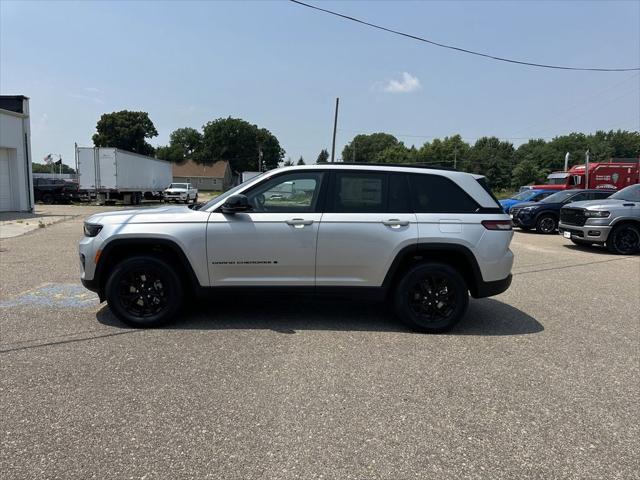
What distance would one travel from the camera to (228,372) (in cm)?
407

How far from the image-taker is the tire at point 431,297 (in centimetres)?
518

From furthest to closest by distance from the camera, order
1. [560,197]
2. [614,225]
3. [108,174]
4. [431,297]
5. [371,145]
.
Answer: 1. [371,145]
2. [108,174]
3. [560,197]
4. [614,225]
5. [431,297]

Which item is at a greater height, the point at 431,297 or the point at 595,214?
the point at 595,214

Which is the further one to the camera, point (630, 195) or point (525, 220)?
point (525, 220)

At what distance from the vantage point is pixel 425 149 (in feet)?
392

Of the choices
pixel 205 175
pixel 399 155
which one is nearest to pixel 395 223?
pixel 205 175

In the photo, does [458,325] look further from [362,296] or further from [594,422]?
[594,422]

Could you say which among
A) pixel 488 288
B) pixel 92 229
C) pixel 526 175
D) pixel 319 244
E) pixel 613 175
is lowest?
pixel 488 288

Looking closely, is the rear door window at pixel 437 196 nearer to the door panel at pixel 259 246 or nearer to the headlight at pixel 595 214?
the door panel at pixel 259 246

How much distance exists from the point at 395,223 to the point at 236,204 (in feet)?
5.58

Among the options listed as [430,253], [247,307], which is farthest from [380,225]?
[247,307]

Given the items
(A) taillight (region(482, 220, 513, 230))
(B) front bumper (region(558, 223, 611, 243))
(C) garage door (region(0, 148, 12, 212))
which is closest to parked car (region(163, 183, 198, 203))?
(C) garage door (region(0, 148, 12, 212))

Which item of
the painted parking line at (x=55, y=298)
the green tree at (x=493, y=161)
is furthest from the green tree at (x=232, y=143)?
the painted parking line at (x=55, y=298)

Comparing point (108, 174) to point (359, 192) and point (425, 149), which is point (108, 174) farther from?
point (425, 149)
